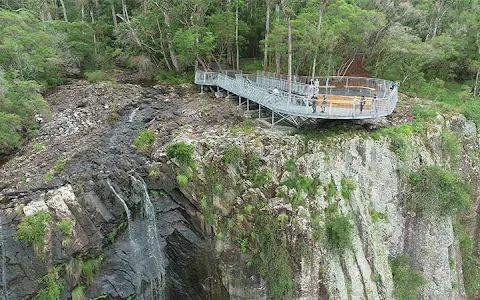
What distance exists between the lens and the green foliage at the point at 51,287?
647 inches

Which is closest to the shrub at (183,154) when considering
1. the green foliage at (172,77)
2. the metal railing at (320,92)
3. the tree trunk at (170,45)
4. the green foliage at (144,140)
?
the green foliage at (144,140)

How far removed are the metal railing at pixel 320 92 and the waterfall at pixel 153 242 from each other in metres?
9.00

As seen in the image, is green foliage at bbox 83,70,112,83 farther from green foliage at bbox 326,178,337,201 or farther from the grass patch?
the grass patch

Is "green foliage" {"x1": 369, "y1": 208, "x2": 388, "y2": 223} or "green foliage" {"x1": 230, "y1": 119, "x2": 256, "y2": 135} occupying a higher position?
→ "green foliage" {"x1": 230, "y1": 119, "x2": 256, "y2": 135}

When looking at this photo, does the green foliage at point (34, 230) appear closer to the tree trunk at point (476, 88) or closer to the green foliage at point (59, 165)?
the green foliage at point (59, 165)

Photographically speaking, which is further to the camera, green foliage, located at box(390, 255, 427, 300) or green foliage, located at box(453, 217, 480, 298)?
green foliage, located at box(453, 217, 480, 298)

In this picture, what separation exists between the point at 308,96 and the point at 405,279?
12.8 metres

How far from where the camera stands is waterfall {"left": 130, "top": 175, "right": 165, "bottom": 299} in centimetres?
1991

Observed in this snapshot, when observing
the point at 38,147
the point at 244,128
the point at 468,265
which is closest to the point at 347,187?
the point at 244,128

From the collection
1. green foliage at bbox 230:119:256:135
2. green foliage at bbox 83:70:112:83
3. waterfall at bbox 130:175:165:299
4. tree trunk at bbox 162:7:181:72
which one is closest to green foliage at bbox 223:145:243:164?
green foliage at bbox 230:119:256:135

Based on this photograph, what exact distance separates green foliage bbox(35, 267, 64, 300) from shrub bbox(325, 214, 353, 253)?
A: 13.1 m

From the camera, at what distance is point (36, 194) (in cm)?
1823

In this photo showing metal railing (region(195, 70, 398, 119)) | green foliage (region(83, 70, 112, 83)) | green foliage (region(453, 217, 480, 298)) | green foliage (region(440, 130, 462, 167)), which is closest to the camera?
metal railing (region(195, 70, 398, 119))

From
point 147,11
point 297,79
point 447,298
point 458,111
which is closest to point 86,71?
point 147,11
